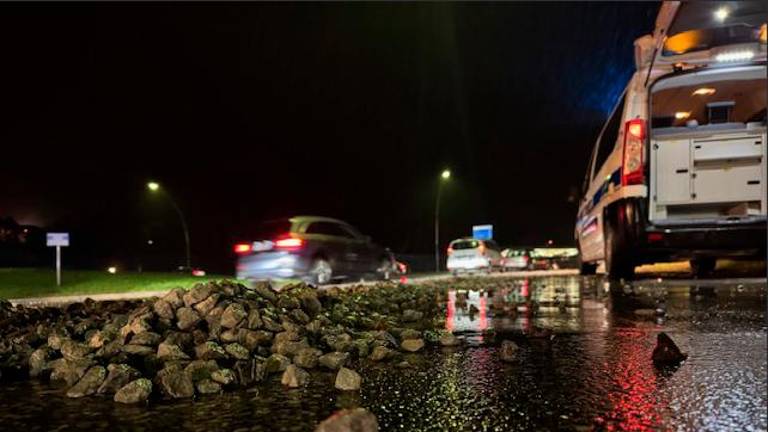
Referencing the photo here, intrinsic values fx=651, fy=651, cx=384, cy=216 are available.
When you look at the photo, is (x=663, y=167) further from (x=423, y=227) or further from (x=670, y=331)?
(x=423, y=227)

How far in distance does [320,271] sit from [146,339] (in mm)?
11265

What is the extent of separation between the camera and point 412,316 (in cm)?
678

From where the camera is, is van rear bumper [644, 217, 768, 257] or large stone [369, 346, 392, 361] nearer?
large stone [369, 346, 392, 361]

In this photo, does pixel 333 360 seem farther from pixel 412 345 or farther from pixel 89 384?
pixel 89 384

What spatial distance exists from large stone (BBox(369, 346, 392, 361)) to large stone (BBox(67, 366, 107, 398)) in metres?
1.69

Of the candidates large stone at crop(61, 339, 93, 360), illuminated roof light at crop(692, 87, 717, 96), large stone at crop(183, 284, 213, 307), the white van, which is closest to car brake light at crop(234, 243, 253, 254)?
the white van

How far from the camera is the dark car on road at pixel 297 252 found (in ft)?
49.4

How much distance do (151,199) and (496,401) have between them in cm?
7394

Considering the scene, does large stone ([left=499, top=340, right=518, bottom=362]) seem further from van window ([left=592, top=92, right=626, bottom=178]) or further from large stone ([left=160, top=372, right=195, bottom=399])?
van window ([left=592, top=92, right=626, bottom=178])

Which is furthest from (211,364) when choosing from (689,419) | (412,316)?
(412,316)

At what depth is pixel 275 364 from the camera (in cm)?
409

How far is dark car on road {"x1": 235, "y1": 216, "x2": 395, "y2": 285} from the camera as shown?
15.0 metres

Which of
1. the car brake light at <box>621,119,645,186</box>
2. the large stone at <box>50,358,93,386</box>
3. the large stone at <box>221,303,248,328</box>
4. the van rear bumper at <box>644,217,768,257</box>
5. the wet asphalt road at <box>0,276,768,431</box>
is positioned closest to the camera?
the wet asphalt road at <box>0,276,768,431</box>

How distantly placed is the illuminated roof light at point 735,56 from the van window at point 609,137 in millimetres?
1430
